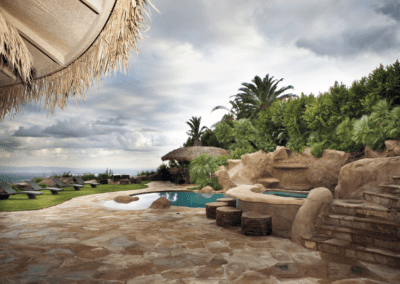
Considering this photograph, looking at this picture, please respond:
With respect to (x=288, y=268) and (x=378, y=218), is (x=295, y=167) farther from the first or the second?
(x=288, y=268)

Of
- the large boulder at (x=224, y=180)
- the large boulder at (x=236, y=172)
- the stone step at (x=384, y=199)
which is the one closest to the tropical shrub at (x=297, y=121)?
the large boulder at (x=236, y=172)

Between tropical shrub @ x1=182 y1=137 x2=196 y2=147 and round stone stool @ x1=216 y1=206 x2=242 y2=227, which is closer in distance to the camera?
round stone stool @ x1=216 y1=206 x2=242 y2=227

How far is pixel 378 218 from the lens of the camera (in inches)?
157

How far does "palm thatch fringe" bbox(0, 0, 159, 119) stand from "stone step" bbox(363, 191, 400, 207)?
5.51m

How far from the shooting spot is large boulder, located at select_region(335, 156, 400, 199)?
5.72m

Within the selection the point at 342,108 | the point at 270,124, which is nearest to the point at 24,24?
the point at 342,108

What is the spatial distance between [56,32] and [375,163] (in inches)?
307

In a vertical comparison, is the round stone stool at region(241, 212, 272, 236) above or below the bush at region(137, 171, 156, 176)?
below

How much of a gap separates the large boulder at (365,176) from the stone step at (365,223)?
1.73 metres

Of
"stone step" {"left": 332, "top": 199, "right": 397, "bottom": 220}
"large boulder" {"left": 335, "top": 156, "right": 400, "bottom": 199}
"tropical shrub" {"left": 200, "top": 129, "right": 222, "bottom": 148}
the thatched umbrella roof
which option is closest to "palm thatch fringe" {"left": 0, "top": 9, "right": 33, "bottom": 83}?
"stone step" {"left": 332, "top": 199, "right": 397, "bottom": 220}

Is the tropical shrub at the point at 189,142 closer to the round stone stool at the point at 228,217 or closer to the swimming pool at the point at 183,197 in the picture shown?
the swimming pool at the point at 183,197

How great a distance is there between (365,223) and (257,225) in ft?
6.40

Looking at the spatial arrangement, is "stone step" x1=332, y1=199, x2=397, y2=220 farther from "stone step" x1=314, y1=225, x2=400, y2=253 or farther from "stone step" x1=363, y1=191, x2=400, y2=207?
"stone step" x1=314, y1=225, x2=400, y2=253

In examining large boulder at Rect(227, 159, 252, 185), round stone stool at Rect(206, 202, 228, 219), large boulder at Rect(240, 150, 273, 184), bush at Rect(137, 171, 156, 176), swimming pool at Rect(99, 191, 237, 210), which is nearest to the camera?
round stone stool at Rect(206, 202, 228, 219)
